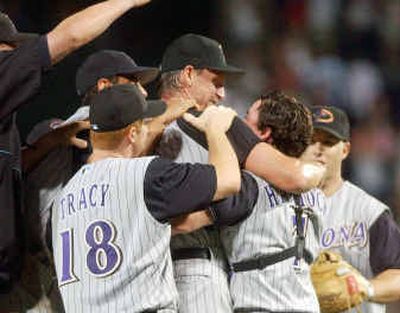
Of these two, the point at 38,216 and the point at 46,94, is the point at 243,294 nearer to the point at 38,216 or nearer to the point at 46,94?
the point at 38,216

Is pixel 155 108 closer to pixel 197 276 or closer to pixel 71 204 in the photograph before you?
pixel 71 204

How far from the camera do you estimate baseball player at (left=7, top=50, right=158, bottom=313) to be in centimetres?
454

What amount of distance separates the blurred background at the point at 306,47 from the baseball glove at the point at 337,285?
3.57 metres

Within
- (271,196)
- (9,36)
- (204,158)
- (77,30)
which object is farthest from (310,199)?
(9,36)

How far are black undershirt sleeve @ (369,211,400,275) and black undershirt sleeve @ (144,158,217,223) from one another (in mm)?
1555

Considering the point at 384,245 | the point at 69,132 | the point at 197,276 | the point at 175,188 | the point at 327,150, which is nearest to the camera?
the point at 175,188

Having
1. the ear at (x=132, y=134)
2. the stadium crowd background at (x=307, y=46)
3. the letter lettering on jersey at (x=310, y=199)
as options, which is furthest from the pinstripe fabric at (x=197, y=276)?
the stadium crowd background at (x=307, y=46)

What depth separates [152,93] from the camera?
7.72 metres

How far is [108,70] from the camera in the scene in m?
4.59

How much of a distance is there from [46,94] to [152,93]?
734 millimetres

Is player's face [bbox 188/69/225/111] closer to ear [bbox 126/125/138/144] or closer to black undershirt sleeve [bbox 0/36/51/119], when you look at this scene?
ear [bbox 126/125/138/144]

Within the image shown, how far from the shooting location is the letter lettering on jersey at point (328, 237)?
537cm

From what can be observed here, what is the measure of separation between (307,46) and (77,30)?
588cm

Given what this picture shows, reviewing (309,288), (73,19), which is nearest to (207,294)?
(309,288)
